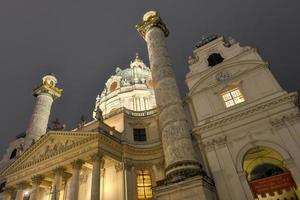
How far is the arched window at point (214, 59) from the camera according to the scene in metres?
26.2

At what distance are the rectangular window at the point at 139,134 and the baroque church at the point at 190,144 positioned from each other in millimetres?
137

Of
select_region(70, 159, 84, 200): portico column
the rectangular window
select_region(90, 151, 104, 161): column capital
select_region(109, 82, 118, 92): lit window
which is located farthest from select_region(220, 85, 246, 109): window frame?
select_region(109, 82, 118, 92): lit window

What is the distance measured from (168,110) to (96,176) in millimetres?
8108

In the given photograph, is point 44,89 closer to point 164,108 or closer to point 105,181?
point 105,181

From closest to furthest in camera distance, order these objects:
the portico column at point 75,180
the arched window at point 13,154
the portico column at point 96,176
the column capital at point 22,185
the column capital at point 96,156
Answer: the portico column at point 96,176
the portico column at point 75,180
the column capital at point 96,156
the column capital at point 22,185
the arched window at point 13,154

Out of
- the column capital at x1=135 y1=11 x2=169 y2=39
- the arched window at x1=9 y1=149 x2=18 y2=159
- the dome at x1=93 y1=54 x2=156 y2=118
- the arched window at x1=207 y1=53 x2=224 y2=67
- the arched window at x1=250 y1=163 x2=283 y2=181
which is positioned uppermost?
the dome at x1=93 y1=54 x2=156 y2=118

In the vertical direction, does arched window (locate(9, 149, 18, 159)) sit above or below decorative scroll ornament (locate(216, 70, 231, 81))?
above

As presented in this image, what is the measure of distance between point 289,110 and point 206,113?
22.4 feet

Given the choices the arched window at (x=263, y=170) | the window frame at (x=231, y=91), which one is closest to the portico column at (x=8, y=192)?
the window frame at (x=231, y=91)

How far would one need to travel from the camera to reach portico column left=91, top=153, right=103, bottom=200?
767 inches

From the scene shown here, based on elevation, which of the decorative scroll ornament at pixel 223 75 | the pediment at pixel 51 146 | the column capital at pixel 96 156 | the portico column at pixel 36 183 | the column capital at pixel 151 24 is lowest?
the portico column at pixel 36 183

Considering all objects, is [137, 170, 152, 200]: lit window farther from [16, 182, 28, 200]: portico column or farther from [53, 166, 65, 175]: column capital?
[16, 182, 28, 200]: portico column

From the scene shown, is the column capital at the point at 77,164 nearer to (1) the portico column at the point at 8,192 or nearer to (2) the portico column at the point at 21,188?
(2) the portico column at the point at 21,188

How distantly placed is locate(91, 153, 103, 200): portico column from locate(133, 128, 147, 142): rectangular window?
21.2ft
